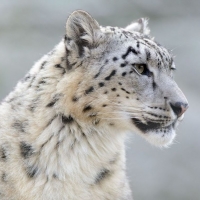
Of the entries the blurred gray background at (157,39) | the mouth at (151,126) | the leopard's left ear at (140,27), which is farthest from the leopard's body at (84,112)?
the blurred gray background at (157,39)

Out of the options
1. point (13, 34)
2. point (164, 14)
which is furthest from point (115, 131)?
point (164, 14)

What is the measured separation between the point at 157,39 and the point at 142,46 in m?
6.78

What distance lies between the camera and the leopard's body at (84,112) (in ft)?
14.9

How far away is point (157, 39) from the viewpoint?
11.3m

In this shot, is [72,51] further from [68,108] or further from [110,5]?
[110,5]

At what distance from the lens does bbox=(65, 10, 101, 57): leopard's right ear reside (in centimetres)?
466

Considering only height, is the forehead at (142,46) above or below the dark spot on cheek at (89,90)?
above

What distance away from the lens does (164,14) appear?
40.8 ft

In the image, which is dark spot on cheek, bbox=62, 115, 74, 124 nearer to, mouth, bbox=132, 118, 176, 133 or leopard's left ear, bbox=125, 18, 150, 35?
mouth, bbox=132, 118, 176, 133

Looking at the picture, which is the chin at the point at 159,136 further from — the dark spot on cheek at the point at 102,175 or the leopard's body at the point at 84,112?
the dark spot on cheek at the point at 102,175

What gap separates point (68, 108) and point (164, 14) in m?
8.16

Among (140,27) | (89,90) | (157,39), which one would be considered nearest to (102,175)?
(89,90)

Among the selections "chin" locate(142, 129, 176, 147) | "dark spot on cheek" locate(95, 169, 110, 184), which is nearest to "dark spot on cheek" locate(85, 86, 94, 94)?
"chin" locate(142, 129, 176, 147)

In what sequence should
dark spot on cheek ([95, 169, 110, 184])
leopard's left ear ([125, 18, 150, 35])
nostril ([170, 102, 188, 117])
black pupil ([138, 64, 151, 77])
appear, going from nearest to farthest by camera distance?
nostril ([170, 102, 188, 117]) < black pupil ([138, 64, 151, 77]) < dark spot on cheek ([95, 169, 110, 184]) < leopard's left ear ([125, 18, 150, 35])
